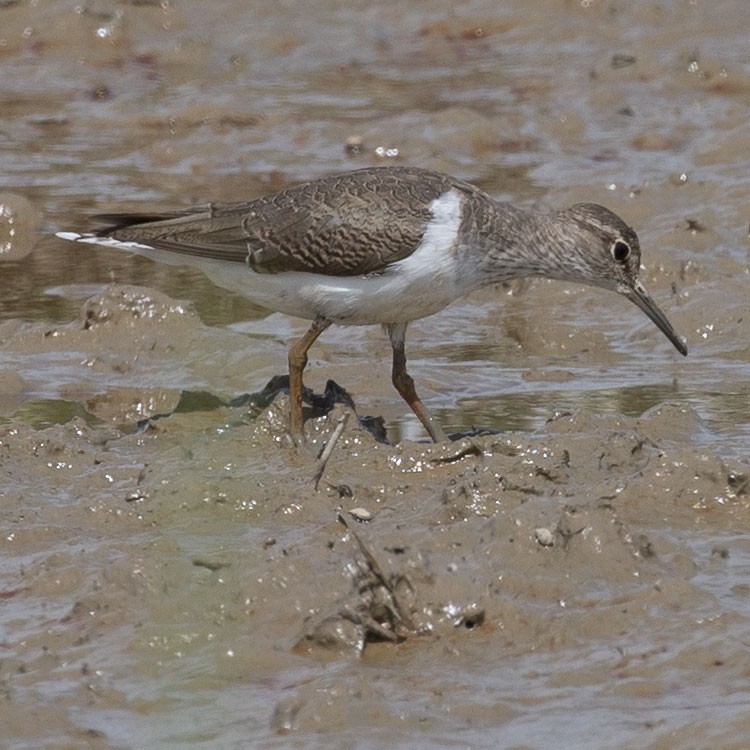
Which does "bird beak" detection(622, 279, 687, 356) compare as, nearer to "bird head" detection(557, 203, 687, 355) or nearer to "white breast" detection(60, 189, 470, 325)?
"bird head" detection(557, 203, 687, 355)

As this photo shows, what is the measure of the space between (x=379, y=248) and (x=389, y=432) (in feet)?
3.93

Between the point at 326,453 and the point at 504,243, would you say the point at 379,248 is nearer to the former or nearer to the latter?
the point at 504,243

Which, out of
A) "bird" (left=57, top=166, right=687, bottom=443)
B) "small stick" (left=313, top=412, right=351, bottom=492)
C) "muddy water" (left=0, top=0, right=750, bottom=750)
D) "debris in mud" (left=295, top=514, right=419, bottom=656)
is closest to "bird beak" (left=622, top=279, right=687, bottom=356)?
"bird" (left=57, top=166, right=687, bottom=443)

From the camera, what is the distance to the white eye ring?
8.57 meters

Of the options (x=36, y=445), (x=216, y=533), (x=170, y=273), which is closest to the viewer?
(x=216, y=533)

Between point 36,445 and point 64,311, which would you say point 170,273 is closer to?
point 64,311

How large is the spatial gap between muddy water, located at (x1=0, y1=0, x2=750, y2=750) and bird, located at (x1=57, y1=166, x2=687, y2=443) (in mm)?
623

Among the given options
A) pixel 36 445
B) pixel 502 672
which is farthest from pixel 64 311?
pixel 502 672

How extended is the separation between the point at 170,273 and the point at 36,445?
147 inches

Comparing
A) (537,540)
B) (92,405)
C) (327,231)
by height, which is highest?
(327,231)

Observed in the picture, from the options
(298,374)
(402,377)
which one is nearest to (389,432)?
(402,377)

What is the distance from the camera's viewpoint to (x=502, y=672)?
5.61 meters

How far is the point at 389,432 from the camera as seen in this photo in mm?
8695

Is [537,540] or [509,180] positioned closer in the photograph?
[537,540]
